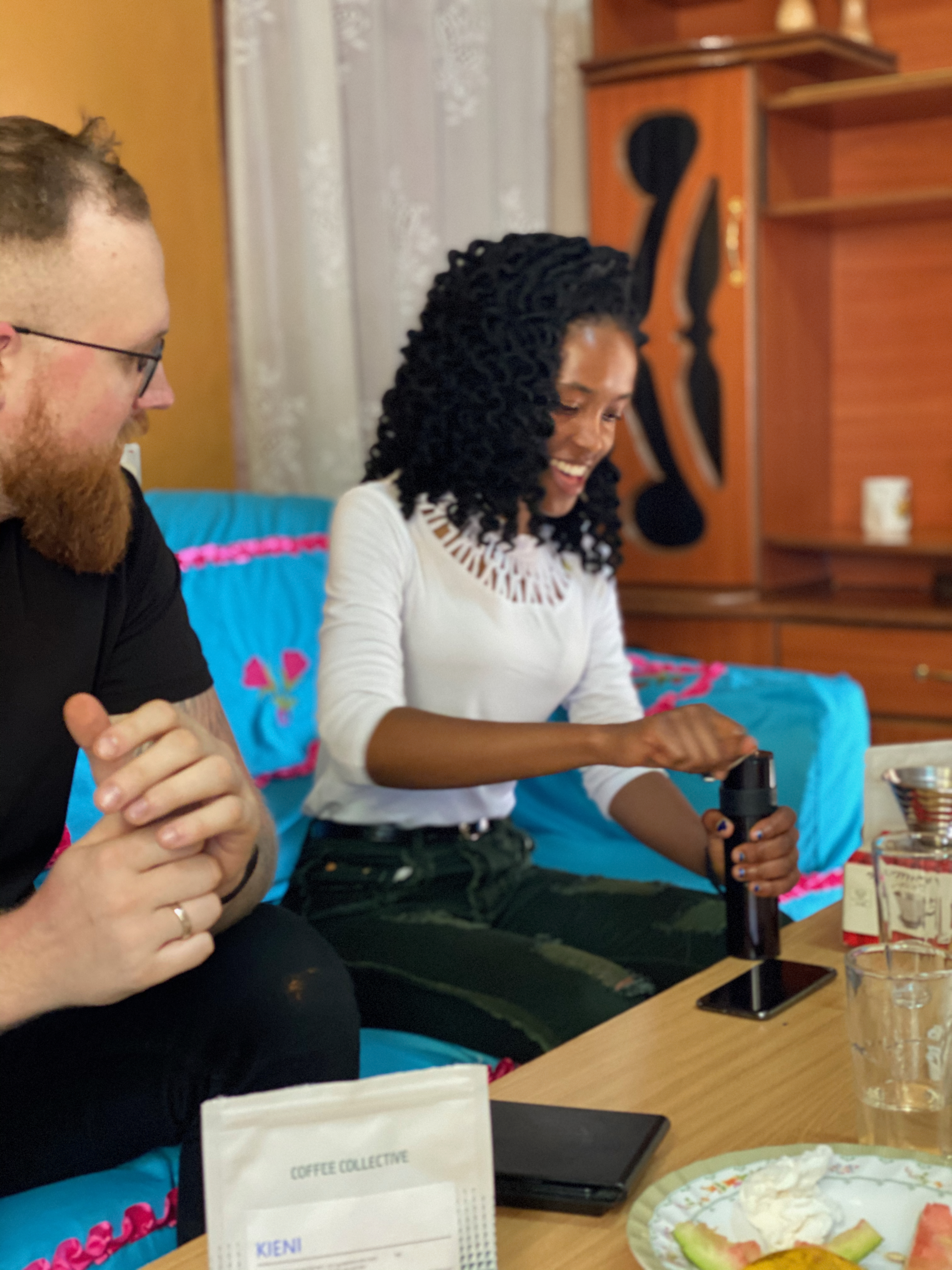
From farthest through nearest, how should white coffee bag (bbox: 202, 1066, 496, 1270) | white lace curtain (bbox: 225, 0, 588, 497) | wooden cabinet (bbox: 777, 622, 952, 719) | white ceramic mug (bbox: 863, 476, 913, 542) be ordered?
white ceramic mug (bbox: 863, 476, 913, 542) → wooden cabinet (bbox: 777, 622, 952, 719) → white lace curtain (bbox: 225, 0, 588, 497) → white coffee bag (bbox: 202, 1066, 496, 1270)

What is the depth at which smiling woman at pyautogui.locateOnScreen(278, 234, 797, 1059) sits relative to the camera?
1456 millimetres

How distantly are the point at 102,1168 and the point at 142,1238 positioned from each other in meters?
0.07

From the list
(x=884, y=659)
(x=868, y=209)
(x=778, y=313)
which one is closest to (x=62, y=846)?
(x=884, y=659)

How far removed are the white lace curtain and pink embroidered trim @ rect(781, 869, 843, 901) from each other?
1079 mm

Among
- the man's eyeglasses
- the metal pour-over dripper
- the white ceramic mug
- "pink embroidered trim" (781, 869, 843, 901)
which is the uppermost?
the man's eyeglasses

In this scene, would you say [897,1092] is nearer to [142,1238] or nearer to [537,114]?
[142,1238]

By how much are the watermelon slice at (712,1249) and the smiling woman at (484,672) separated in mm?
604

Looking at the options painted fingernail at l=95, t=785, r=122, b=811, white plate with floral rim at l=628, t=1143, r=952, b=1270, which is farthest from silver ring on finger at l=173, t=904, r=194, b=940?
white plate with floral rim at l=628, t=1143, r=952, b=1270

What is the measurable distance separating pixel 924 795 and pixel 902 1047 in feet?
1.44

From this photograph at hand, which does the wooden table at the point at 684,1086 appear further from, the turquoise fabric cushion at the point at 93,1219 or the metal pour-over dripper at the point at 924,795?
the turquoise fabric cushion at the point at 93,1219

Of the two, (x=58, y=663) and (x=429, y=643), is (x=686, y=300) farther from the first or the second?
(x=58, y=663)

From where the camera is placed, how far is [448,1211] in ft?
2.36

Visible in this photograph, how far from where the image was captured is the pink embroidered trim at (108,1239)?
109 centimetres

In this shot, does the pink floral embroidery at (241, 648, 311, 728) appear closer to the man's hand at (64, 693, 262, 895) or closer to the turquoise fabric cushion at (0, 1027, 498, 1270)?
the turquoise fabric cushion at (0, 1027, 498, 1270)
